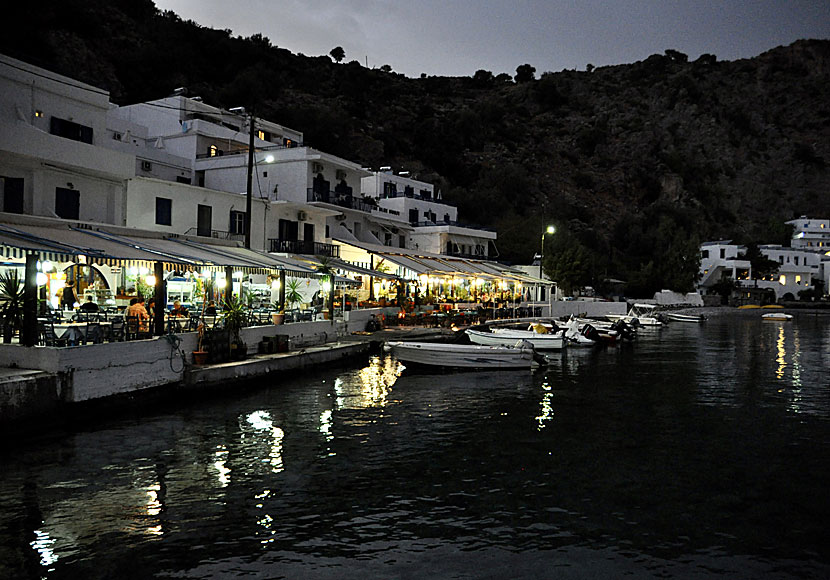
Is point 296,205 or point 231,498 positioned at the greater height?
point 296,205

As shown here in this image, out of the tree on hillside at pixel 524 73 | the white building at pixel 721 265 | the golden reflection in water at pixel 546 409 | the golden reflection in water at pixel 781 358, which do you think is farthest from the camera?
the tree on hillside at pixel 524 73

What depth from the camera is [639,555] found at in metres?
8.06

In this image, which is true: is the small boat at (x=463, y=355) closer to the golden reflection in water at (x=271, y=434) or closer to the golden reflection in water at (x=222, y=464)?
the golden reflection in water at (x=271, y=434)

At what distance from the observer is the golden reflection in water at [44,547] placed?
23.9 feet

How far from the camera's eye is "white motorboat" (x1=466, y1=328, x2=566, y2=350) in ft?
95.9

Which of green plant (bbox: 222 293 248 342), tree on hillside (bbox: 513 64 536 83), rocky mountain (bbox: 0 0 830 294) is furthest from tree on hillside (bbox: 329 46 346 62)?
green plant (bbox: 222 293 248 342)

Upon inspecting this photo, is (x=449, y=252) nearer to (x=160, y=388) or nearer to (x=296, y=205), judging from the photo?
(x=296, y=205)

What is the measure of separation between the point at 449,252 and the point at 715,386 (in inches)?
1173

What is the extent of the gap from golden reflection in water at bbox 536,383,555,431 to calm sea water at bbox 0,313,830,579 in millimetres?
128

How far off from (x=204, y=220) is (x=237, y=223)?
2308 mm

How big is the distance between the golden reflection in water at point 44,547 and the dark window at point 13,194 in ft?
53.9

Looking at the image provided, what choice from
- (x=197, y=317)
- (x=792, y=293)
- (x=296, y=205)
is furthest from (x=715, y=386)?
(x=792, y=293)

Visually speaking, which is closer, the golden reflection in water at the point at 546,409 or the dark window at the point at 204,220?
the golden reflection in water at the point at 546,409

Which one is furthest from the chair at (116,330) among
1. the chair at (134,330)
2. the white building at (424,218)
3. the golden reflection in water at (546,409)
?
the white building at (424,218)
